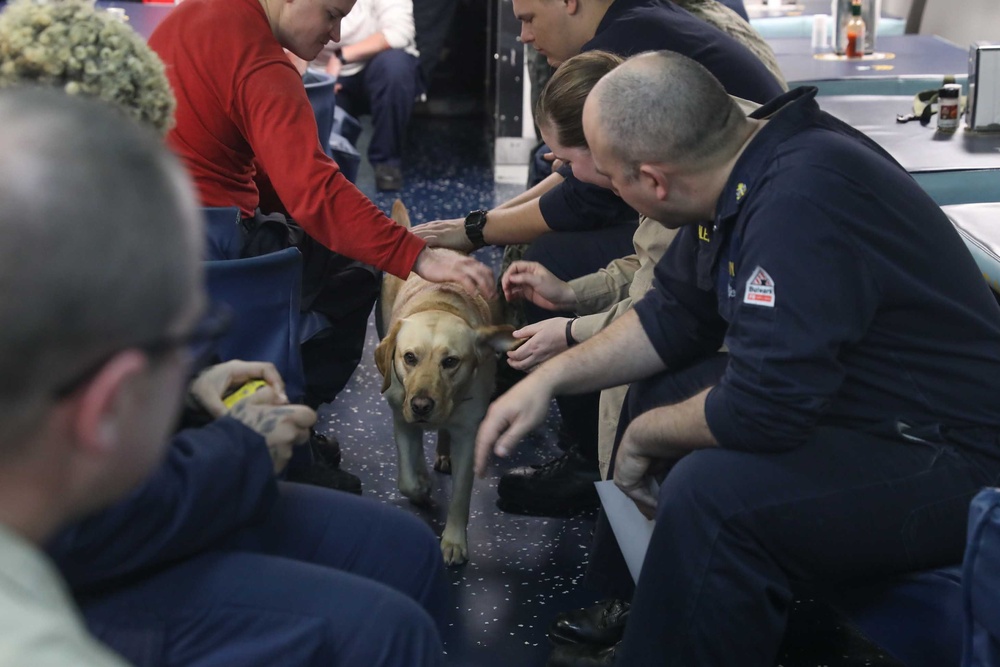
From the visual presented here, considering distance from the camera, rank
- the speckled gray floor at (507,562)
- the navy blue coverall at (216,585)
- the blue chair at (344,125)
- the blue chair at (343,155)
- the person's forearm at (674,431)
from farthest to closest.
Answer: the blue chair at (344,125) < the blue chair at (343,155) < the speckled gray floor at (507,562) < the person's forearm at (674,431) < the navy blue coverall at (216,585)

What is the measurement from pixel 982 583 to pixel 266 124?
5.33ft

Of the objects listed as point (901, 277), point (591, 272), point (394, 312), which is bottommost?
point (394, 312)

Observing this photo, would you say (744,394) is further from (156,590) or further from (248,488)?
(156,590)

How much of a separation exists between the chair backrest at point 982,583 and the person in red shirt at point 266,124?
4.30ft

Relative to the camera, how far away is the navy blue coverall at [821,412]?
5.32ft

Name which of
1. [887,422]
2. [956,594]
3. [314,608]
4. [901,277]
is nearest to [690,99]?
[901,277]

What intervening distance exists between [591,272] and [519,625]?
944mm

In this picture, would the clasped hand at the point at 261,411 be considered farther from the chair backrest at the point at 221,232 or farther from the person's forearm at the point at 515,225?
→ the person's forearm at the point at 515,225

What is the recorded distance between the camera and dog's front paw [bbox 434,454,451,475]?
3.01 metres

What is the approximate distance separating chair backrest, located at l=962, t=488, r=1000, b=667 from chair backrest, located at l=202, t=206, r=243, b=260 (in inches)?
54.6

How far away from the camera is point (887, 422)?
5.60 ft

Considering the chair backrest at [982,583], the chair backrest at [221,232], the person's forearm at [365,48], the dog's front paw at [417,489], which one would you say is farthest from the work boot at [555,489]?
the person's forearm at [365,48]

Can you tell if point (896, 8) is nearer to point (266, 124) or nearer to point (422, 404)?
point (422, 404)

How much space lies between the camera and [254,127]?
7.68 ft
